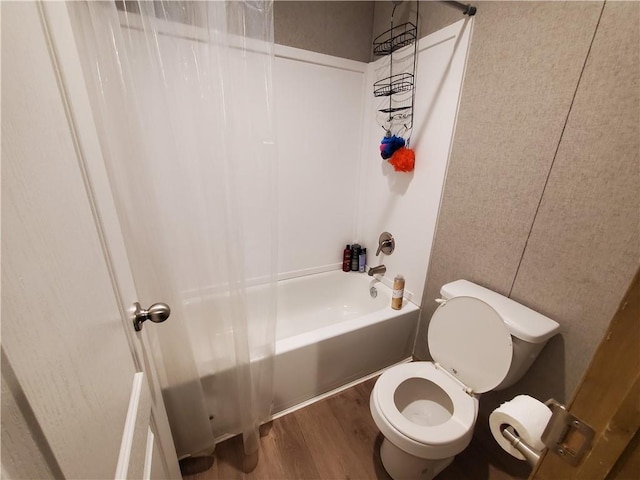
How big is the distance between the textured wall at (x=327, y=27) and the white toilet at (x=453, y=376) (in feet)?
5.39

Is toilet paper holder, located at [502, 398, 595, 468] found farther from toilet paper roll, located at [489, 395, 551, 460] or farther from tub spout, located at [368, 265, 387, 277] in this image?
tub spout, located at [368, 265, 387, 277]

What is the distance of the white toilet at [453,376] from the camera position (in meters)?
1.01

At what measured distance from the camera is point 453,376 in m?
1.25

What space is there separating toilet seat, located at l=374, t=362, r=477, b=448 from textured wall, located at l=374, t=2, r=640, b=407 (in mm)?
310

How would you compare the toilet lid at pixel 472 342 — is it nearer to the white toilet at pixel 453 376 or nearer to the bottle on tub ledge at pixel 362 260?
the white toilet at pixel 453 376

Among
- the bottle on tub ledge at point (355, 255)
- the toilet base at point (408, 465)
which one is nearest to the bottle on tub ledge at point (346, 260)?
the bottle on tub ledge at point (355, 255)

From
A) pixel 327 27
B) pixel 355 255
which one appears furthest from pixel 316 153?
pixel 355 255

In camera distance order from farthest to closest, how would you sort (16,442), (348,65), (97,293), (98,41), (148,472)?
(348,65) → (98,41) → (148,472) → (97,293) → (16,442)

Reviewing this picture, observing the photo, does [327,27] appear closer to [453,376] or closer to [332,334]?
[332,334]

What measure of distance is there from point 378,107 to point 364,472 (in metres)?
2.12

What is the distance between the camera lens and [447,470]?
126cm

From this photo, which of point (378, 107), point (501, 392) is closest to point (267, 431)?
point (501, 392)

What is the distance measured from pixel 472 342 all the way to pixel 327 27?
197 cm

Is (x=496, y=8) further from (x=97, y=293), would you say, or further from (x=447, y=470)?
(x=447, y=470)
